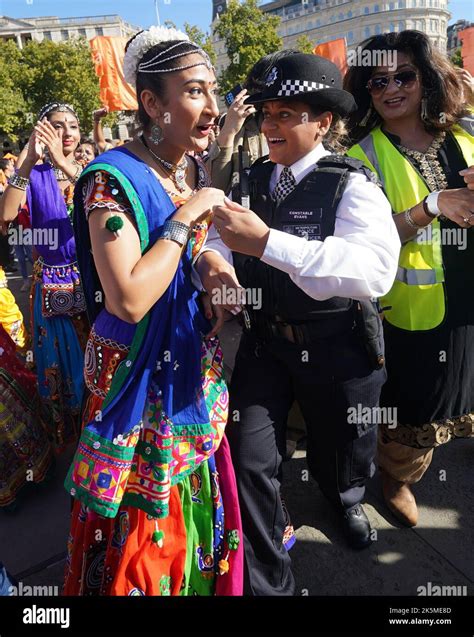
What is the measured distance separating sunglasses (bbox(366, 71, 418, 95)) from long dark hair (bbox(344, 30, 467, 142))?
0.06m

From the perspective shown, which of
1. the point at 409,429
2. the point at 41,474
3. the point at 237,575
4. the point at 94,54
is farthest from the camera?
the point at 94,54

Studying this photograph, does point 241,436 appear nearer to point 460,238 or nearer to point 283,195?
point 283,195

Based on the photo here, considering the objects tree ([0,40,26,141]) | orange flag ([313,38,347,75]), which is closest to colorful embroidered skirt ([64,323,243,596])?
orange flag ([313,38,347,75])

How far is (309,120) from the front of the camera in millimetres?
1696

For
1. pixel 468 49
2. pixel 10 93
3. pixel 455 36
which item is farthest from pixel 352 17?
pixel 468 49

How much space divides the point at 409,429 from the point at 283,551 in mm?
881

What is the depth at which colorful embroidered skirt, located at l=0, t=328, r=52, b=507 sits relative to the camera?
256 centimetres

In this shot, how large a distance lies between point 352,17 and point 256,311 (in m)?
80.9

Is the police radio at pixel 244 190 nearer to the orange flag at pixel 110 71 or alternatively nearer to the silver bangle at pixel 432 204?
the silver bangle at pixel 432 204

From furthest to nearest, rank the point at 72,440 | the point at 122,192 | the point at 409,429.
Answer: the point at 72,440 → the point at 409,429 → the point at 122,192

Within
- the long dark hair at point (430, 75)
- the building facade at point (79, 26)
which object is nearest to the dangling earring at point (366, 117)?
the long dark hair at point (430, 75)

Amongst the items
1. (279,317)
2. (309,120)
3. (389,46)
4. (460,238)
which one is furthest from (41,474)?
(389,46)

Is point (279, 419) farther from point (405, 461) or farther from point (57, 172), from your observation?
point (57, 172)

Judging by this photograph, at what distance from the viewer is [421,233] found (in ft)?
7.03
